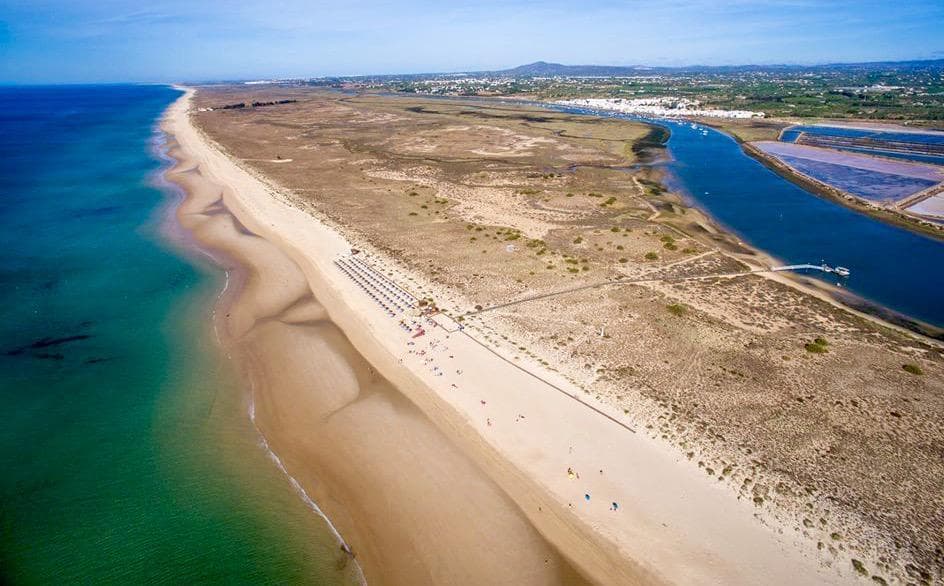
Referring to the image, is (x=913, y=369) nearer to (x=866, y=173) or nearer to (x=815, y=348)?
(x=815, y=348)

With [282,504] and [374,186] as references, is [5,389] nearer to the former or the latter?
[282,504]

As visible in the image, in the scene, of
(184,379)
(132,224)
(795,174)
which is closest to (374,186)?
(132,224)

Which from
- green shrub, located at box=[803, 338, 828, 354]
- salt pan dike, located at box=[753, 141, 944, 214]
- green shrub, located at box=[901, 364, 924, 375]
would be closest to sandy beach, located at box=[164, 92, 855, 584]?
green shrub, located at box=[803, 338, 828, 354]

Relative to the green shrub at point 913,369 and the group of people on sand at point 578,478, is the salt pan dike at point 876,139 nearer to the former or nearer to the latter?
the green shrub at point 913,369

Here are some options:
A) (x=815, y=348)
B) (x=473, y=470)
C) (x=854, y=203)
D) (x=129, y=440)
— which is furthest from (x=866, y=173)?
(x=129, y=440)

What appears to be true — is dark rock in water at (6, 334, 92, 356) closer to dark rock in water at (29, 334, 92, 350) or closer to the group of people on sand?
dark rock in water at (29, 334, 92, 350)

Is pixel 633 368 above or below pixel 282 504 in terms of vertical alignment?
above
